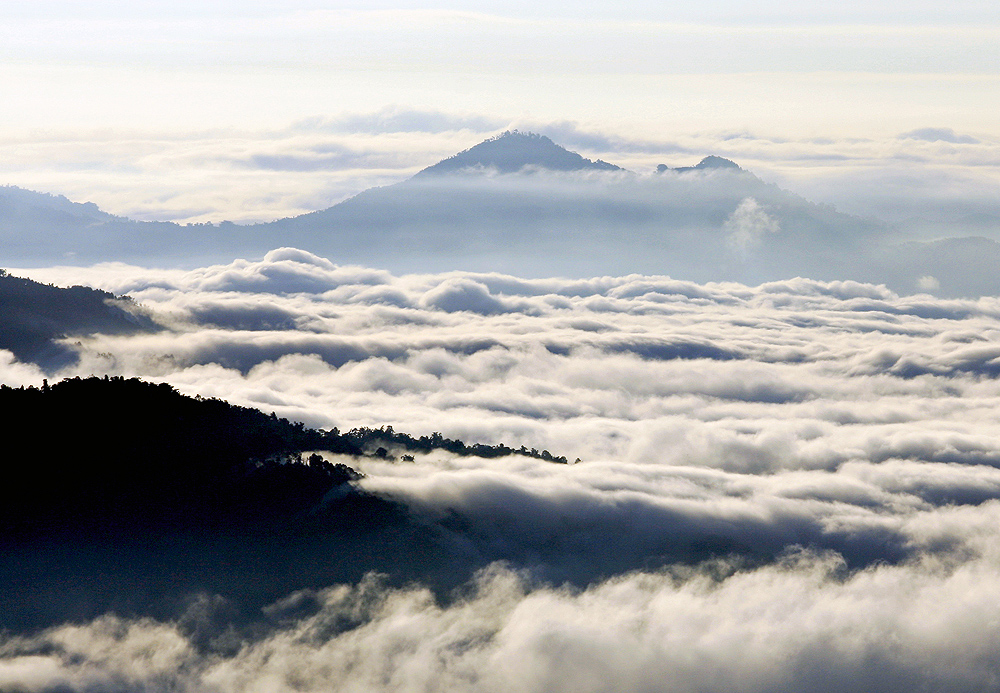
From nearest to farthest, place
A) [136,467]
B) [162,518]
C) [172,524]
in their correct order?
1. [162,518]
2. [172,524]
3. [136,467]

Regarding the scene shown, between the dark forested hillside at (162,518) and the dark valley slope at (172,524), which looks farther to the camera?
the dark forested hillside at (162,518)

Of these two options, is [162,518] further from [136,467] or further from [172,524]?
[136,467]

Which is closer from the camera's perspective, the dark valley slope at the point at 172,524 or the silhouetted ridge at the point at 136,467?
the dark valley slope at the point at 172,524

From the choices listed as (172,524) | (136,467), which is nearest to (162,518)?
(172,524)

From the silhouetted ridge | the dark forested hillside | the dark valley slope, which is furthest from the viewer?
the silhouetted ridge

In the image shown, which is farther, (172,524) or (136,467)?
(136,467)

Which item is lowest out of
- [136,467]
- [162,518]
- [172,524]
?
[172,524]

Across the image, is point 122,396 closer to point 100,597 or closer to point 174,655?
point 100,597

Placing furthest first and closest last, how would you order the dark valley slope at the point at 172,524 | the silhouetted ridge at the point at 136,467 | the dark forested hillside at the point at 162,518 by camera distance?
1. the silhouetted ridge at the point at 136,467
2. the dark forested hillside at the point at 162,518
3. the dark valley slope at the point at 172,524

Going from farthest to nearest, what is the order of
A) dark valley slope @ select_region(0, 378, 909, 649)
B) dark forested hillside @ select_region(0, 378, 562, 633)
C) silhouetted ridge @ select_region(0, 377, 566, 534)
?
silhouetted ridge @ select_region(0, 377, 566, 534) → dark forested hillside @ select_region(0, 378, 562, 633) → dark valley slope @ select_region(0, 378, 909, 649)

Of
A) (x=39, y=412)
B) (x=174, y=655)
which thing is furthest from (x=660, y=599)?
(x=39, y=412)

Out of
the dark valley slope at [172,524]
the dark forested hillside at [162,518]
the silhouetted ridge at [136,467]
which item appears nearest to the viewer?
the dark valley slope at [172,524]
